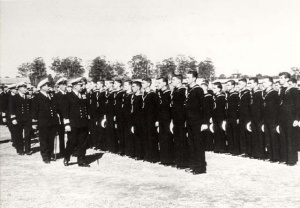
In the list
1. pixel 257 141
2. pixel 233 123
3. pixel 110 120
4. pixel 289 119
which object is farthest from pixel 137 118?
pixel 289 119

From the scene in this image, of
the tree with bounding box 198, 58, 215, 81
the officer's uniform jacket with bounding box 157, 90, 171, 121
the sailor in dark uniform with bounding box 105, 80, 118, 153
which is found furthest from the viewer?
the tree with bounding box 198, 58, 215, 81

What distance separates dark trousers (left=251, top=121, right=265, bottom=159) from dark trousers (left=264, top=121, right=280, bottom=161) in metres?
0.17

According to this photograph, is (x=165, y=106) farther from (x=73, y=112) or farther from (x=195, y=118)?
(x=73, y=112)

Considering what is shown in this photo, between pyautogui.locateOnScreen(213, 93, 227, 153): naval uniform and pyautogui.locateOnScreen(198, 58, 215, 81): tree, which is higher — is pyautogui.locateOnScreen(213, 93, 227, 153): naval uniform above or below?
below

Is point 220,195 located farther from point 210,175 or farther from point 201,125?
point 201,125

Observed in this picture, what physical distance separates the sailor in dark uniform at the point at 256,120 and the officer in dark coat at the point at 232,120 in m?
0.66

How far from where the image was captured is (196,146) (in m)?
7.74

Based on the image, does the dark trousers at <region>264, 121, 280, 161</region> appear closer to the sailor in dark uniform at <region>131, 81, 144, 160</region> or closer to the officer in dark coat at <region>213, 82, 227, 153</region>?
the officer in dark coat at <region>213, 82, 227, 153</region>

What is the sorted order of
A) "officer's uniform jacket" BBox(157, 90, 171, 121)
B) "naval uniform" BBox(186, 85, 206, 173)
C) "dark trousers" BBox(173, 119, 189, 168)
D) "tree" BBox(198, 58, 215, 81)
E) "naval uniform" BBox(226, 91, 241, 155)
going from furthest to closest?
"tree" BBox(198, 58, 215, 81), "naval uniform" BBox(226, 91, 241, 155), "officer's uniform jacket" BBox(157, 90, 171, 121), "dark trousers" BBox(173, 119, 189, 168), "naval uniform" BBox(186, 85, 206, 173)

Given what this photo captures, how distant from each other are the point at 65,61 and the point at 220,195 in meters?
85.7

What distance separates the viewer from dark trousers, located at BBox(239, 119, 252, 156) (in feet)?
31.7

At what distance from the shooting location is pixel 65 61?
8831cm

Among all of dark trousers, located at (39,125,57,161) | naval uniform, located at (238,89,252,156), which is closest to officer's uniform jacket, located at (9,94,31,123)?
dark trousers, located at (39,125,57,161)

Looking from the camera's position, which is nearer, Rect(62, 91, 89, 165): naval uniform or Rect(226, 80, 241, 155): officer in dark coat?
Rect(62, 91, 89, 165): naval uniform
